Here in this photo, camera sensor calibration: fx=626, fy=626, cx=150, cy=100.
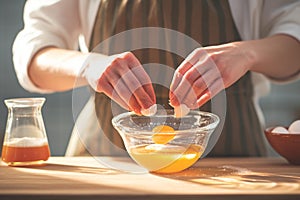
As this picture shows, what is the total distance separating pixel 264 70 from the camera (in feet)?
4.72

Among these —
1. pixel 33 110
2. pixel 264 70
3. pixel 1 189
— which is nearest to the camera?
pixel 1 189

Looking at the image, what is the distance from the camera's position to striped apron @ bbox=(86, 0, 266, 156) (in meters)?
1.50

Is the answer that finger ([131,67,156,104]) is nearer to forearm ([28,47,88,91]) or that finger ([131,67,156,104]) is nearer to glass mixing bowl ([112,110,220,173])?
glass mixing bowl ([112,110,220,173])

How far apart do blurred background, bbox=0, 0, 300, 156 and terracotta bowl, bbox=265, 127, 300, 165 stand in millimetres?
1346

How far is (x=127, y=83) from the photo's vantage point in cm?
117

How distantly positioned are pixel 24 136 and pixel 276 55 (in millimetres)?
581

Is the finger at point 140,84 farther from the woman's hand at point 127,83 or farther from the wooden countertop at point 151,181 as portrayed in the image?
the wooden countertop at point 151,181

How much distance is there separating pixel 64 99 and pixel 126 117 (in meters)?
1.35

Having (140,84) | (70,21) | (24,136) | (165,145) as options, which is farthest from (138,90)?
(70,21)

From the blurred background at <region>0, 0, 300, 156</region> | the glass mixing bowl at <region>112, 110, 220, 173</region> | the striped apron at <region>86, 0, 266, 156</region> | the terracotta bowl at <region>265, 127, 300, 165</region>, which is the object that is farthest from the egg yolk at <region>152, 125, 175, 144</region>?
the blurred background at <region>0, 0, 300, 156</region>

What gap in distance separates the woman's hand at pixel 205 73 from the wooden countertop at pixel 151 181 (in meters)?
0.14

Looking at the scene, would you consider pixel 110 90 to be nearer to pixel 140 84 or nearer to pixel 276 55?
pixel 140 84

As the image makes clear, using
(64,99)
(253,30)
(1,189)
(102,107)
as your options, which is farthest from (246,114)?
(64,99)

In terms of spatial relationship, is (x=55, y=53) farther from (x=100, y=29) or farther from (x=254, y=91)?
(x=254, y=91)
